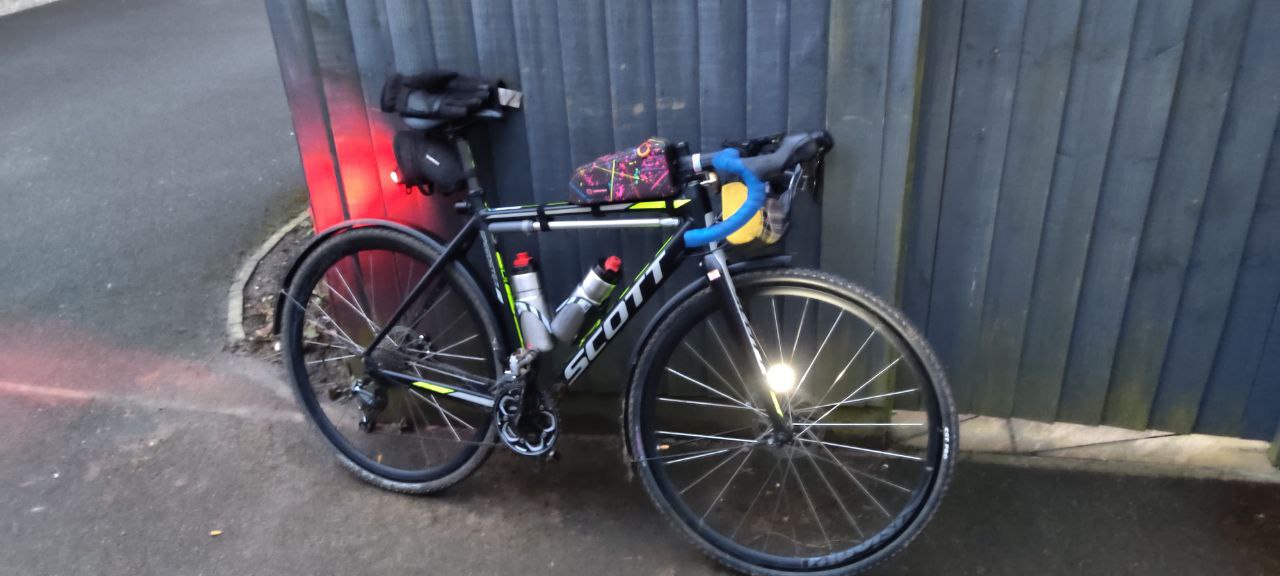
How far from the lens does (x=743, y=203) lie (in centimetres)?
263

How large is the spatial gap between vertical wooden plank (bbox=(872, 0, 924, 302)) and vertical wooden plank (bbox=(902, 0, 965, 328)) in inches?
2.2

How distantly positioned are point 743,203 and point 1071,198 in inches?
47.7

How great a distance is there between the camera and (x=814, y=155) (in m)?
2.58

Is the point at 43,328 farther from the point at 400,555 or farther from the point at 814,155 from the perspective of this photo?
the point at 814,155

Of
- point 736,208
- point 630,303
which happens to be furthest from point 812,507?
point 736,208

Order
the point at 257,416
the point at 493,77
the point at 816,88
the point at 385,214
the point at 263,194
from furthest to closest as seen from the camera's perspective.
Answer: the point at 263,194
the point at 257,416
the point at 385,214
the point at 493,77
the point at 816,88

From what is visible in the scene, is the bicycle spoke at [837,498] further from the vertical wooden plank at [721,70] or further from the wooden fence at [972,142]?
the vertical wooden plank at [721,70]

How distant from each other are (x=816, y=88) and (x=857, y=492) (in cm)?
147

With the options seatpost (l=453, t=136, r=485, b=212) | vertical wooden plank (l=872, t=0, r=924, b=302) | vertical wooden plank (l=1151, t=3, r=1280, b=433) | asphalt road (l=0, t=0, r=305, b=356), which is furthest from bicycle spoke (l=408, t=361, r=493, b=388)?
vertical wooden plank (l=1151, t=3, r=1280, b=433)

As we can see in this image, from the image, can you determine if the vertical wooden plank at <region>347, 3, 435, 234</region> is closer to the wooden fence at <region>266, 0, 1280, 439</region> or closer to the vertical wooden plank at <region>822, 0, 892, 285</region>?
the wooden fence at <region>266, 0, 1280, 439</region>

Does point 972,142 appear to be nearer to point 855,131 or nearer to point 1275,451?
point 855,131

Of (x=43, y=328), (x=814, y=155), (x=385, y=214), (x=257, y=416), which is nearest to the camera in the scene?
(x=814, y=155)

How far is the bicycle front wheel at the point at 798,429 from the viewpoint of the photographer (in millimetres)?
2686

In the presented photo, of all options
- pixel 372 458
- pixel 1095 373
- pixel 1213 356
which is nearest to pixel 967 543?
pixel 1095 373
